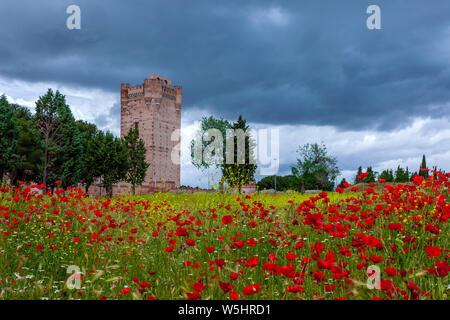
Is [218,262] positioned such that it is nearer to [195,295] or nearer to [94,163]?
[195,295]

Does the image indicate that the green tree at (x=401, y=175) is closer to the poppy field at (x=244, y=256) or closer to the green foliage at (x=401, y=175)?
the green foliage at (x=401, y=175)

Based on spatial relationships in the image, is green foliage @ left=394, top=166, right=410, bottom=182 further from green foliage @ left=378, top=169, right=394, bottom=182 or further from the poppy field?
the poppy field

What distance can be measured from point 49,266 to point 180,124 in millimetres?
49129

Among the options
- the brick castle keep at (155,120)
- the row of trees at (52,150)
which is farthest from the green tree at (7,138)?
the brick castle keep at (155,120)

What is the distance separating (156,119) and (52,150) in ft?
62.4

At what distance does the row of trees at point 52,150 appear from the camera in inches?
1234

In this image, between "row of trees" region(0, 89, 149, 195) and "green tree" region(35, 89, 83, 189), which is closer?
"row of trees" region(0, 89, 149, 195)

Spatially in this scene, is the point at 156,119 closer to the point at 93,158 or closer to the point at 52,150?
the point at 93,158

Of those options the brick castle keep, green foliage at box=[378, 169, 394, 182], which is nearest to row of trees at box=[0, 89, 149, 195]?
the brick castle keep

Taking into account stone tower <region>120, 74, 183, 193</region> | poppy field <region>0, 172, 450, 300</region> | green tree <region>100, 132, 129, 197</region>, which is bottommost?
poppy field <region>0, 172, 450, 300</region>

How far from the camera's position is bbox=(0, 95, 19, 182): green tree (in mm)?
29875

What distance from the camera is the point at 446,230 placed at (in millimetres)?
5629

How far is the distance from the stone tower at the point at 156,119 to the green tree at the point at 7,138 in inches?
758
